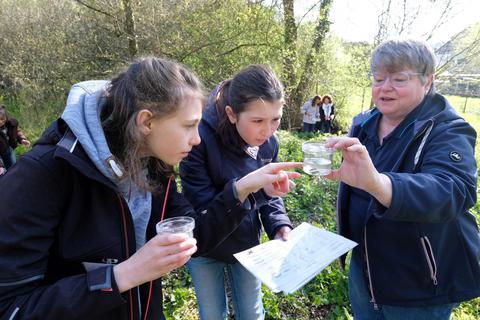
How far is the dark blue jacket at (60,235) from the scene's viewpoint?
1.07 m

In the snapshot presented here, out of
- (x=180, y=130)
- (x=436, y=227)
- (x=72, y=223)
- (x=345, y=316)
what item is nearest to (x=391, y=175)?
(x=436, y=227)

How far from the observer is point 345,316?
9.70 feet

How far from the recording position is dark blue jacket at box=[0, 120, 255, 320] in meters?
1.07

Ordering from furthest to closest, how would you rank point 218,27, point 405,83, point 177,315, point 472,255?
point 218,27 < point 177,315 < point 405,83 < point 472,255

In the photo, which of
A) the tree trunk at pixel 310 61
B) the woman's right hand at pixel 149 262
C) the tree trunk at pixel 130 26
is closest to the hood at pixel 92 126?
the woman's right hand at pixel 149 262

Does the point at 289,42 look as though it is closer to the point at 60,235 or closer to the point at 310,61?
the point at 310,61

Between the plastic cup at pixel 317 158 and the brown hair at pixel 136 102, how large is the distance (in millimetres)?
665

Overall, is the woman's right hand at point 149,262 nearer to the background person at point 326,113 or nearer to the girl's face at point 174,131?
the girl's face at point 174,131

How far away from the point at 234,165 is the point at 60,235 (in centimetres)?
111

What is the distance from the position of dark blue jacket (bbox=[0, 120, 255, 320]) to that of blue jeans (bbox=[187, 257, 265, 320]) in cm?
84

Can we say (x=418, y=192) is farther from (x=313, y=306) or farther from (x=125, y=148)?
(x=313, y=306)

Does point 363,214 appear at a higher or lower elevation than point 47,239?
lower

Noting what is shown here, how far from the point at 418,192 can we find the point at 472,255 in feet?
1.88

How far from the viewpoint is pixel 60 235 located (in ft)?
3.89
